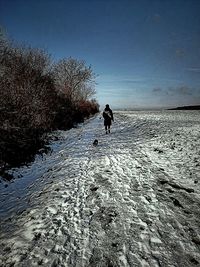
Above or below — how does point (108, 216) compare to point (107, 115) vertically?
below

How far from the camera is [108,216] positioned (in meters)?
5.14

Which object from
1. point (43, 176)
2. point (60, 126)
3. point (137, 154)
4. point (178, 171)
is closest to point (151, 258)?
point (178, 171)

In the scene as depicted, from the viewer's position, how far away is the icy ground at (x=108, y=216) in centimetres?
389

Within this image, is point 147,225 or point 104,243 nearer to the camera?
point 104,243

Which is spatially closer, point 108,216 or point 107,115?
point 108,216

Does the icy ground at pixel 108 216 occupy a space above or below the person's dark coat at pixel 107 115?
below

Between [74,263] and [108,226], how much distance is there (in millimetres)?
1202

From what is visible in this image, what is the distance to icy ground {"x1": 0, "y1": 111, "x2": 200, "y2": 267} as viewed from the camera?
12.8 feet

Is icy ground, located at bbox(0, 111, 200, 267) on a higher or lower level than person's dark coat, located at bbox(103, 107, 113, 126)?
lower

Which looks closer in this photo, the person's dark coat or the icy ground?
the icy ground

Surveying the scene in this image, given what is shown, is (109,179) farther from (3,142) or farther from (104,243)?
(3,142)

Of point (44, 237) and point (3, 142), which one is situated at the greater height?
point (3, 142)

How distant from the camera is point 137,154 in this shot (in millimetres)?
10672

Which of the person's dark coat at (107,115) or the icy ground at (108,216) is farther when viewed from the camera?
the person's dark coat at (107,115)
